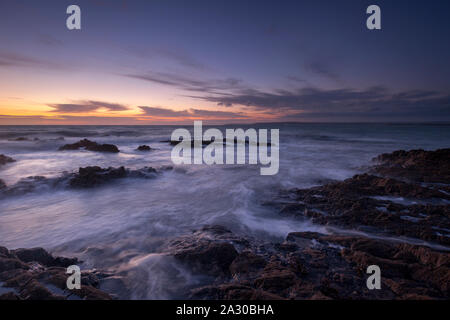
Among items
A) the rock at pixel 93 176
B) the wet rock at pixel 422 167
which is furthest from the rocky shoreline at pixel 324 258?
the rock at pixel 93 176

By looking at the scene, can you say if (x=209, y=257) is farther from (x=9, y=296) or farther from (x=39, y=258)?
(x=39, y=258)

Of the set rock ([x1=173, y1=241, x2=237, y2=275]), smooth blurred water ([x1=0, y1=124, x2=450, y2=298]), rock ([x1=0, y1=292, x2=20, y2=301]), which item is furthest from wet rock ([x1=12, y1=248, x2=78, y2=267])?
rock ([x1=173, y1=241, x2=237, y2=275])

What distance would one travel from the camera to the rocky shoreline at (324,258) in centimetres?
269

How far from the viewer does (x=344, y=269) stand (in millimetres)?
3180

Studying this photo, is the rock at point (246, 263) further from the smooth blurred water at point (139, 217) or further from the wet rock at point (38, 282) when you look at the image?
the wet rock at point (38, 282)

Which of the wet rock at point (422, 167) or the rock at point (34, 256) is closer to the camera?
the rock at point (34, 256)

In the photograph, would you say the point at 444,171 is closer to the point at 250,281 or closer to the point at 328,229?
the point at 328,229

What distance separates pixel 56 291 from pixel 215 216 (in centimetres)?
412

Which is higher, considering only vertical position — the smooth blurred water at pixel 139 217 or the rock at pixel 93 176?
the rock at pixel 93 176

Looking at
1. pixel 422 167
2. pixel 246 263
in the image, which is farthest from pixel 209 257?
pixel 422 167

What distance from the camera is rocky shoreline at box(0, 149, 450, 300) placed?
2689 millimetres

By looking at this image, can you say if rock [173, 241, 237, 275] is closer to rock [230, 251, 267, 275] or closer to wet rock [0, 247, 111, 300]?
rock [230, 251, 267, 275]
